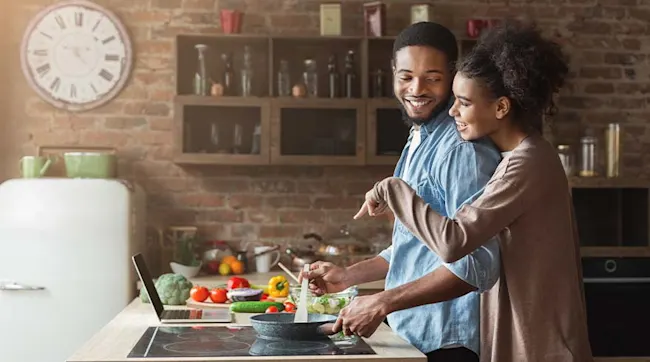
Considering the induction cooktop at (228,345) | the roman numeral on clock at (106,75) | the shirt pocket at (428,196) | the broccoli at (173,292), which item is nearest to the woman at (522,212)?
the shirt pocket at (428,196)

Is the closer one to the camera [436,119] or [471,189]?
[471,189]

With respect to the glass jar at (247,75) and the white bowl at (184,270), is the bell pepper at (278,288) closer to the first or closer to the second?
the white bowl at (184,270)

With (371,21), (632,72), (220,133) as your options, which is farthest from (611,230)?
(220,133)

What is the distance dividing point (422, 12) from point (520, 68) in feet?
9.62

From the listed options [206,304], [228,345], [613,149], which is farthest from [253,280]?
[228,345]

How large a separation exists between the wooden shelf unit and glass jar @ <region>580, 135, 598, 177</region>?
0.83 m

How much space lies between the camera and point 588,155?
16.2ft

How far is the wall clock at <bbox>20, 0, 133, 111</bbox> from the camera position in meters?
4.99

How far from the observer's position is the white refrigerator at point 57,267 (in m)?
4.46

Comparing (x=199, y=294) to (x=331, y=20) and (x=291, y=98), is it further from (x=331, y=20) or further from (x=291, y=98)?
(x=331, y=20)

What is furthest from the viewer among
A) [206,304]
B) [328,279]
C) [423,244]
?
[206,304]

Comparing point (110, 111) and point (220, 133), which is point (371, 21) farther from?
point (110, 111)

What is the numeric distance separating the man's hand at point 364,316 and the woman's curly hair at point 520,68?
0.56 meters

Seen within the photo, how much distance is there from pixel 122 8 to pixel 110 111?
1.90 ft
